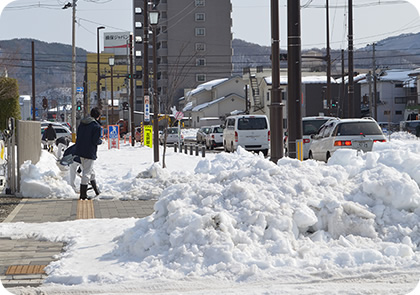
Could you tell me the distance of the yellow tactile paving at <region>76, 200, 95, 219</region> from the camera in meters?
10.3

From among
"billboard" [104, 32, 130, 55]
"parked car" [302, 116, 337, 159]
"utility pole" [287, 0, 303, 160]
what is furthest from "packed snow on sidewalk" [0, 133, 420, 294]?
"billboard" [104, 32, 130, 55]

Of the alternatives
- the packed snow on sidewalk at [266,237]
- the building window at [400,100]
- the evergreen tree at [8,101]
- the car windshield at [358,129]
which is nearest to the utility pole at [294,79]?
the packed snow on sidewalk at [266,237]

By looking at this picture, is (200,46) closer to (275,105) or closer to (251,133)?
(251,133)

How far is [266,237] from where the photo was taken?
6.88 metres

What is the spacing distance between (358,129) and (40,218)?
36.1 feet

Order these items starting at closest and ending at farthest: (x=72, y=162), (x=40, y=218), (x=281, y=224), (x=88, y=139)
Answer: (x=281, y=224) → (x=40, y=218) → (x=88, y=139) → (x=72, y=162)

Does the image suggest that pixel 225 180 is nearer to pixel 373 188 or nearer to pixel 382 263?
pixel 373 188

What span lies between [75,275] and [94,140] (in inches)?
259

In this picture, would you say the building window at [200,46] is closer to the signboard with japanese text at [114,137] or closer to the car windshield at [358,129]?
the signboard with japanese text at [114,137]

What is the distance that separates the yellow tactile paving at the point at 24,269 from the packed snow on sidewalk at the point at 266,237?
19 centimetres

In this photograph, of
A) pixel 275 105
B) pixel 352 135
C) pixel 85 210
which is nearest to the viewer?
pixel 85 210

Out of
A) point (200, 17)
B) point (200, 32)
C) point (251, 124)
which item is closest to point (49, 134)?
point (251, 124)

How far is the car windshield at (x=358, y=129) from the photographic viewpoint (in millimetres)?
18562

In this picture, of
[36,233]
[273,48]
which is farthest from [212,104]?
[36,233]
